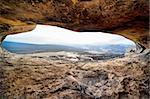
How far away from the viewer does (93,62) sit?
12.5 feet

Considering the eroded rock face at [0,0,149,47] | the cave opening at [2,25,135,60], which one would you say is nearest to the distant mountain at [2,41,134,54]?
the cave opening at [2,25,135,60]

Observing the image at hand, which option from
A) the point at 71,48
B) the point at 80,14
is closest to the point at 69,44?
the point at 71,48

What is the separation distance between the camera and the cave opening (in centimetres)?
361

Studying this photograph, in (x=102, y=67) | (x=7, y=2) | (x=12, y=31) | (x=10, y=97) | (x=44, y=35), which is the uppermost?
(x=7, y=2)

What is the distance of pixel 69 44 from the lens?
3955 millimetres

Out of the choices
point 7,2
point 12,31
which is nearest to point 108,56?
point 12,31

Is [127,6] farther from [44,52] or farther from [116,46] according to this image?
[44,52]

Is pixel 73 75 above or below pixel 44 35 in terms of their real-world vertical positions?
below

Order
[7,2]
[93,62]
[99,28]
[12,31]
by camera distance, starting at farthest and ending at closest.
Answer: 1. [93,62]
2. [12,31]
3. [99,28]
4. [7,2]

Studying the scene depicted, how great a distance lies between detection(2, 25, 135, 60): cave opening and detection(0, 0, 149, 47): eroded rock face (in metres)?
1.16

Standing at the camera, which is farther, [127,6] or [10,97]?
[10,97]

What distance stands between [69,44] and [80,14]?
1952mm

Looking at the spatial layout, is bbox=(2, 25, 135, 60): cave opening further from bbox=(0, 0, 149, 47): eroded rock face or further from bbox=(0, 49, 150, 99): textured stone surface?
bbox=(0, 0, 149, 47): eroded rock face

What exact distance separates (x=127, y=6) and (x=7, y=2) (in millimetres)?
858
